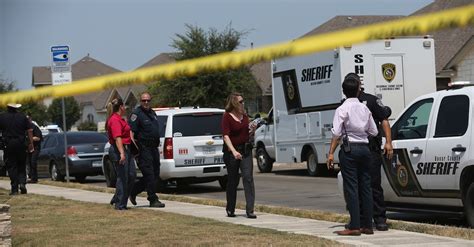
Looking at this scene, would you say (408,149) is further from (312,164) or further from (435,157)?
(312,164)

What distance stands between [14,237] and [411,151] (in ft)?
15.3

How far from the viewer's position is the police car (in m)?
8.89

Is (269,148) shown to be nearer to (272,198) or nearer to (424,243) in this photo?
(272,198)

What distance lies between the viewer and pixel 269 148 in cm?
2327

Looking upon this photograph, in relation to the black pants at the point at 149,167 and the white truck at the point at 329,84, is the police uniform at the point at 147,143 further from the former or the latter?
the white truck at the point at 329,84

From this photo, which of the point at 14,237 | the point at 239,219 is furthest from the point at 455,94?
the point at 14,237

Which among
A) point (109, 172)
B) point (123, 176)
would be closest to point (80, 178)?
point (109, 172)

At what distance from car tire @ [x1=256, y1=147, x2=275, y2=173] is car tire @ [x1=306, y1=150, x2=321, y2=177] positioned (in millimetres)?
3074

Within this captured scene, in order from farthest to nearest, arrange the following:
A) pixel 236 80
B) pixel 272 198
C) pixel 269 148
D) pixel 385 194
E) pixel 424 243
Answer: pixel 236 80
pixel 269 148
pixel 272 198
pixel 385 194
pixel 424 243

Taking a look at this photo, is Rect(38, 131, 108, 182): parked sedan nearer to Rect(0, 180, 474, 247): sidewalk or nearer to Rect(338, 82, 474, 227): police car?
Rect(0, 180, 474, 247): sidewalk

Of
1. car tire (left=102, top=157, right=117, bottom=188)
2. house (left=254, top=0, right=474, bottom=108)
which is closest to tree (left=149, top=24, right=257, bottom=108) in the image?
house (left=254, top=0, right=474, bottom=108)

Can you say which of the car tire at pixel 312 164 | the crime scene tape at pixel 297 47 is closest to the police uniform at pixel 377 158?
the crime scene tape at pixel 297 47

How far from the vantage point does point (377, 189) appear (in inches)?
354

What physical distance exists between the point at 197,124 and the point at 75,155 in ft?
20.7
